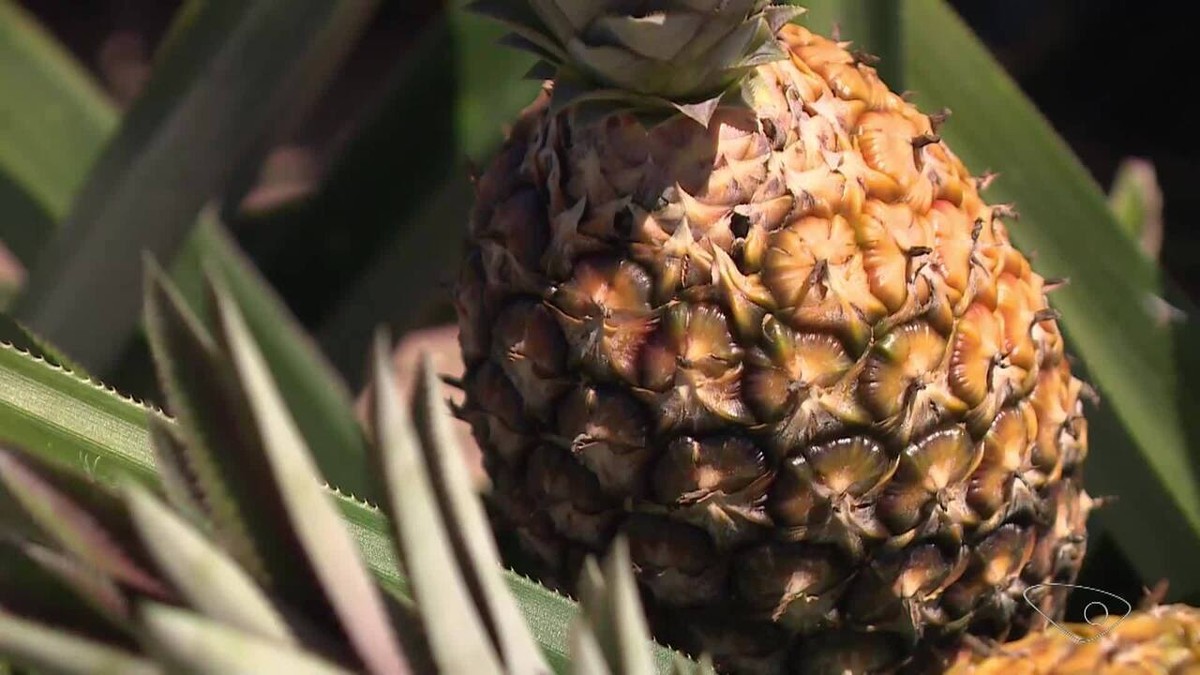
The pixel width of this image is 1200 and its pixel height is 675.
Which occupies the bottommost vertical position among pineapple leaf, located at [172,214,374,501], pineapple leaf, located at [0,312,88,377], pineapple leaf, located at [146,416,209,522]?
pineapple leaf, located at [172,214,374,501]

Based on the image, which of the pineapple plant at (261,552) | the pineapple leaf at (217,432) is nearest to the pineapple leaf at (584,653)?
the pineapple plant at (261,552)

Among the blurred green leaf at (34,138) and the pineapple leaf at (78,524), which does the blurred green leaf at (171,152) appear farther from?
the pineapple leaf at (78,524)

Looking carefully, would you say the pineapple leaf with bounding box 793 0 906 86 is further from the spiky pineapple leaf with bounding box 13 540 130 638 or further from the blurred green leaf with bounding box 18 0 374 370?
the spiky pineapple leaf with bounding box 13 540 130 638

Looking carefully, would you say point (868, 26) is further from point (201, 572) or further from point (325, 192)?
point (201, 572)

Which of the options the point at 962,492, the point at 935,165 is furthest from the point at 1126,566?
the point at 935,165

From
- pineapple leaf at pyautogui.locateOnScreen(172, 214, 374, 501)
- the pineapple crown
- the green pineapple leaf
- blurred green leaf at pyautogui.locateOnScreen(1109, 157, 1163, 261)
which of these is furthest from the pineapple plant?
blurred green leaf at pyautogui.locateOnScreen(1109, 157, 1163, 261)

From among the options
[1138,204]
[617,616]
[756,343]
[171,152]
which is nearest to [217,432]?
[617,616]
